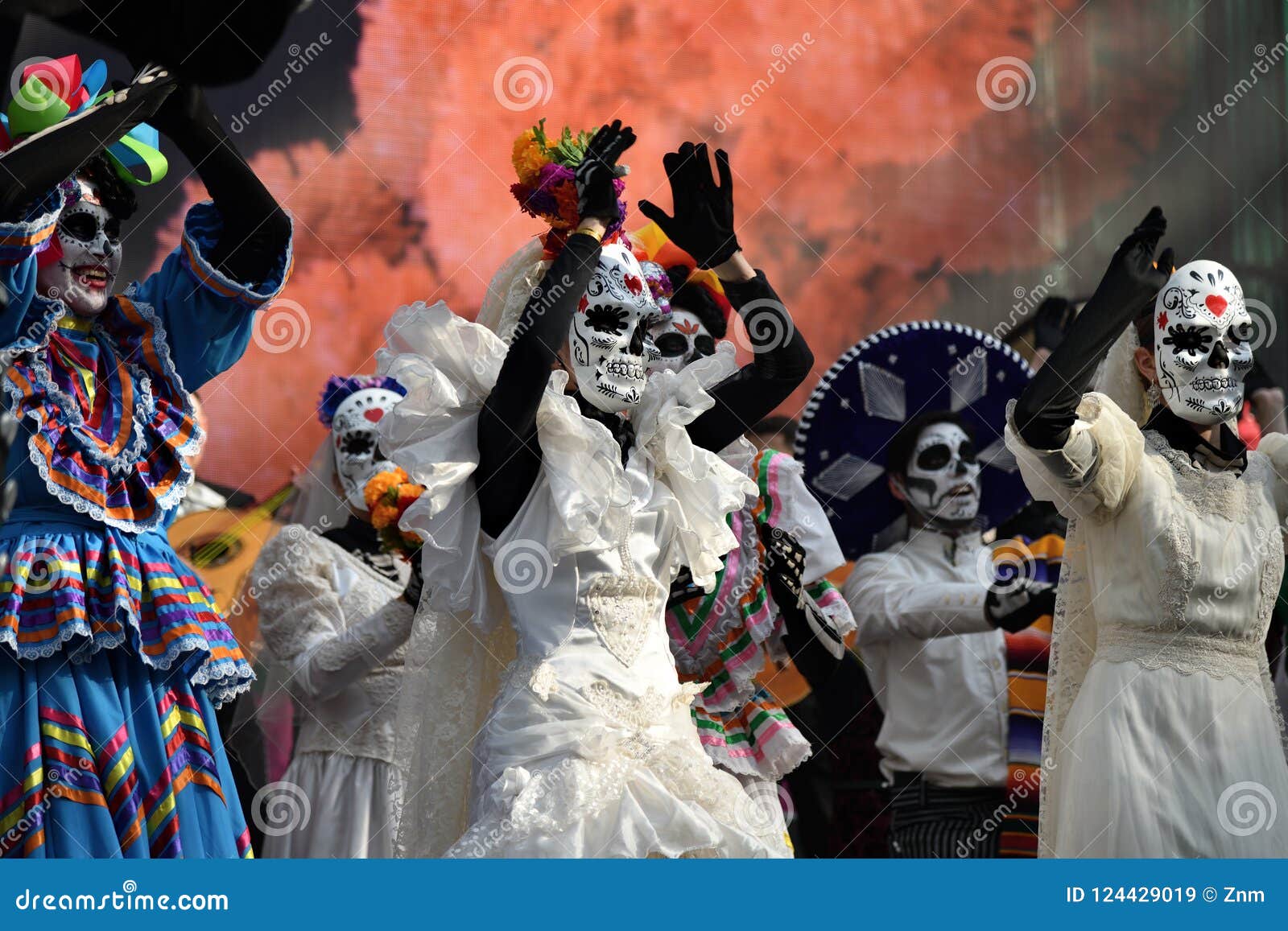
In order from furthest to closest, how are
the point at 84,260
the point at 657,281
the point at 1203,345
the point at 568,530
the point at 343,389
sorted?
1. the point at 343,389
2. the point at 657,281
3. the point at 1203,345
4. the point at 84,260
5. the point at 568,530

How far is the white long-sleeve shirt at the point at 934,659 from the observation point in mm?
6215

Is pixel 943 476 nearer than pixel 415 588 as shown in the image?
No

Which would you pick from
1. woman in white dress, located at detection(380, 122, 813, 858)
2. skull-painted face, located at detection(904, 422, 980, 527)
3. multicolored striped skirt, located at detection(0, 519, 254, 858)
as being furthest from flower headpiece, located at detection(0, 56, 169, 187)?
skull-painted face, located at detection(904, 422, 980, 527)

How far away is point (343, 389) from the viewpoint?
6242 millimetres

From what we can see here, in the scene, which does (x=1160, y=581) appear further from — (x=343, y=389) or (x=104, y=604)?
(x=343, y=389)

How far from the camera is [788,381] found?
4.13m

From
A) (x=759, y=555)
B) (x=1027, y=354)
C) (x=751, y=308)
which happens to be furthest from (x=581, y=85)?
(x=751, y=308)

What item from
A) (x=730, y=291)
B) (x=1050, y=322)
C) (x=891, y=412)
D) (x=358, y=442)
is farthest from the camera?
(x=1050, y=322)

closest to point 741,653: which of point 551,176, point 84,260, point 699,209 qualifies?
point 699,209

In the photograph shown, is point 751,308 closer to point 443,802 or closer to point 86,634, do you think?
point 443,802

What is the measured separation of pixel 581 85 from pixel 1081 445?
4424 mm

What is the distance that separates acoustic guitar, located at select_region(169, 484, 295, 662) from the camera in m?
7.06

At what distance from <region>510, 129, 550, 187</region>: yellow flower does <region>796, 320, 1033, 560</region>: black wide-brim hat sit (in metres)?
2.38

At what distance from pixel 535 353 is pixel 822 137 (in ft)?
17.7
